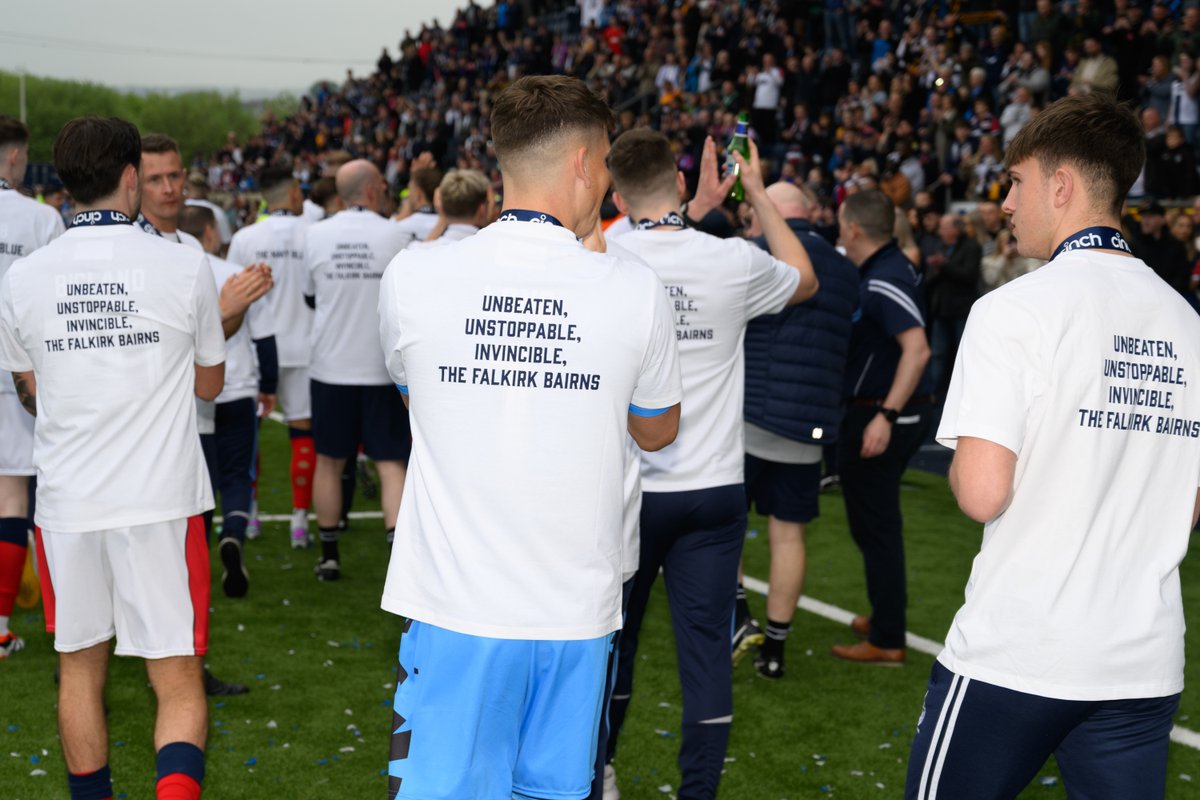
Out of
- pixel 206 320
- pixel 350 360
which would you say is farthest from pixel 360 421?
pixel 206 320

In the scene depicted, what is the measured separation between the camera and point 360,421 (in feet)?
22.9

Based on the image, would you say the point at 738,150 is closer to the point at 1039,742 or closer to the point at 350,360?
the point at 1039,742

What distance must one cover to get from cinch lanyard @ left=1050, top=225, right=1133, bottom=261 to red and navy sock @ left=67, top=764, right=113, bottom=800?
9.90 feet

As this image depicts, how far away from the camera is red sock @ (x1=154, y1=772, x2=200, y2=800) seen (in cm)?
340

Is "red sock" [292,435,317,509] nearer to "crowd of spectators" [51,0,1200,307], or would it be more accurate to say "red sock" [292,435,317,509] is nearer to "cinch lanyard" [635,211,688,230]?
"crowd of spectators" [51,0,1200,307]

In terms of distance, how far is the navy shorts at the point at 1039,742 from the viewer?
2.39 m

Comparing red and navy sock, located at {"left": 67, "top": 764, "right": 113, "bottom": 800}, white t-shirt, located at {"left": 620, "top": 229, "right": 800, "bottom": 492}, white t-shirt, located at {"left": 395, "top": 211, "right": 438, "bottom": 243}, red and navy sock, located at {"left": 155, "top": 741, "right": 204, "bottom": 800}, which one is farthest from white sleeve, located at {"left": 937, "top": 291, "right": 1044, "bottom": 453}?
white t-shirt, located at {"left": 395, "top": 211, "right": 438, "bottom": 243}

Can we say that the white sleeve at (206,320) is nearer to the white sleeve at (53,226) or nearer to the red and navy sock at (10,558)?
the white sleeve at (53,226)

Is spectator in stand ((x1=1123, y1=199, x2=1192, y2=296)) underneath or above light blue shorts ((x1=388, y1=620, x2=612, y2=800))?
above

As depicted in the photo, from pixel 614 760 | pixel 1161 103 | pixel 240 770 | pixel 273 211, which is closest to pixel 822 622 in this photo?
pixel 614 760

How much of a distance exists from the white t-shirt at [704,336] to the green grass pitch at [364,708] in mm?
1307

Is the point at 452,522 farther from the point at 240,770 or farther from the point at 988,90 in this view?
the point at 988,90

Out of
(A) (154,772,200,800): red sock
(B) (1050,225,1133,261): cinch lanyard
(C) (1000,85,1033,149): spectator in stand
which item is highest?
(C) (1000,85,1033,149): spectator in stand

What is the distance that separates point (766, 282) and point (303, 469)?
461 cm
